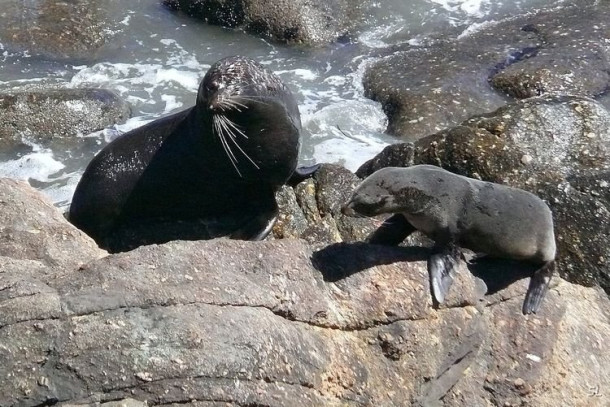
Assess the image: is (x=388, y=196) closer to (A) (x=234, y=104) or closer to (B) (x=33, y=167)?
(A) (x=234, y=104)

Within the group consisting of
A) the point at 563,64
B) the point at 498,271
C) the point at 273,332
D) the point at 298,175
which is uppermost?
the point at 273,332

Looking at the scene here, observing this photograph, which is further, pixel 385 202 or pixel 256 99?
pixel 256 99

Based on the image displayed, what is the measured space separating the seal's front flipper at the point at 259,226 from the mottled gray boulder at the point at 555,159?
1328 millimetres

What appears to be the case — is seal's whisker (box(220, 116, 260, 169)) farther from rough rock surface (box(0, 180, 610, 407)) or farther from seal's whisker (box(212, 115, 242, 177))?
rough rock surface (box(0, 180, 610, 407))

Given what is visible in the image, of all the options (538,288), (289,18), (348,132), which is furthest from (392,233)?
(289,18)

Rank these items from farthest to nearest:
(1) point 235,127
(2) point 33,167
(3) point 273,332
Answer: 1. (2) point 33,167
2. (1) point 235,127
3. (3) point 273,332

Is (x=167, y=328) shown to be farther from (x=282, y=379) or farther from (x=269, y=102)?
(x=269, y=102)

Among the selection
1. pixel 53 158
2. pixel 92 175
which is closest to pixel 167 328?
pixel 92 175

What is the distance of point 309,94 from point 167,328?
8.16m

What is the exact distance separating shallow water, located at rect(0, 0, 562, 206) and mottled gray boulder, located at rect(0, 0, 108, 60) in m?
0.19

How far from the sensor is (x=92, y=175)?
6.88m

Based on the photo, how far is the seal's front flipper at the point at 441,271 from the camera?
4.63 m

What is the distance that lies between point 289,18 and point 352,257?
28.9 feet

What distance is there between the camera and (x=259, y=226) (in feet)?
21.0
